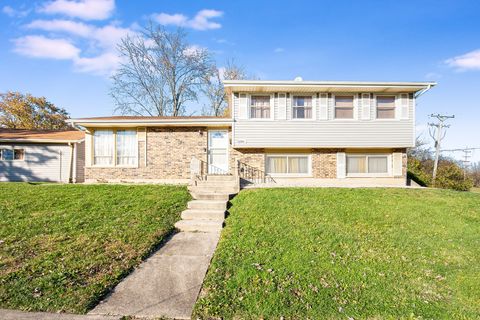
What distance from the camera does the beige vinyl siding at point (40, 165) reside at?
1509cm

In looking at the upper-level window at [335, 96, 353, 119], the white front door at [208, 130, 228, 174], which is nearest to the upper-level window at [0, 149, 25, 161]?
the white front door at [208, 130, 228, 174]

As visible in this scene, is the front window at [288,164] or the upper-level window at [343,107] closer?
the upper-level window at [343,107]

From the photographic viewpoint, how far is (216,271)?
4.17 m

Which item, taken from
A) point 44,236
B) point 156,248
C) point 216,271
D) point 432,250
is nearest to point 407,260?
point 432,250

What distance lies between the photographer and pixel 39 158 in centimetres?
1540

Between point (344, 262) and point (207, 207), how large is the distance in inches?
166

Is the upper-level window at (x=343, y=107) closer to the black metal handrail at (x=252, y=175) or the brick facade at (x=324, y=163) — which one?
the brick facade at (x=324, y=163)

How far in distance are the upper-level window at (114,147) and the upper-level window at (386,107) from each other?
11.6 meters

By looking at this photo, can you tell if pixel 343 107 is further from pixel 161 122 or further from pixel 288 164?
pixel 161 122

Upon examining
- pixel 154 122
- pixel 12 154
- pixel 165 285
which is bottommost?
pixel 165 285

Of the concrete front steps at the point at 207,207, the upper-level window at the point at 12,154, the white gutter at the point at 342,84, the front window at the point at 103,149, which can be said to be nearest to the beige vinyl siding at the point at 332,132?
the white gutter at the point at 342,84

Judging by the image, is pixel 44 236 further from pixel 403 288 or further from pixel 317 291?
pixel 403 288

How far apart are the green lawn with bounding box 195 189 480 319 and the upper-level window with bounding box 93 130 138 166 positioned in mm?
7077

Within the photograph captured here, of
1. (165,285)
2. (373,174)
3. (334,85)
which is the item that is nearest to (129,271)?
(165,285)
